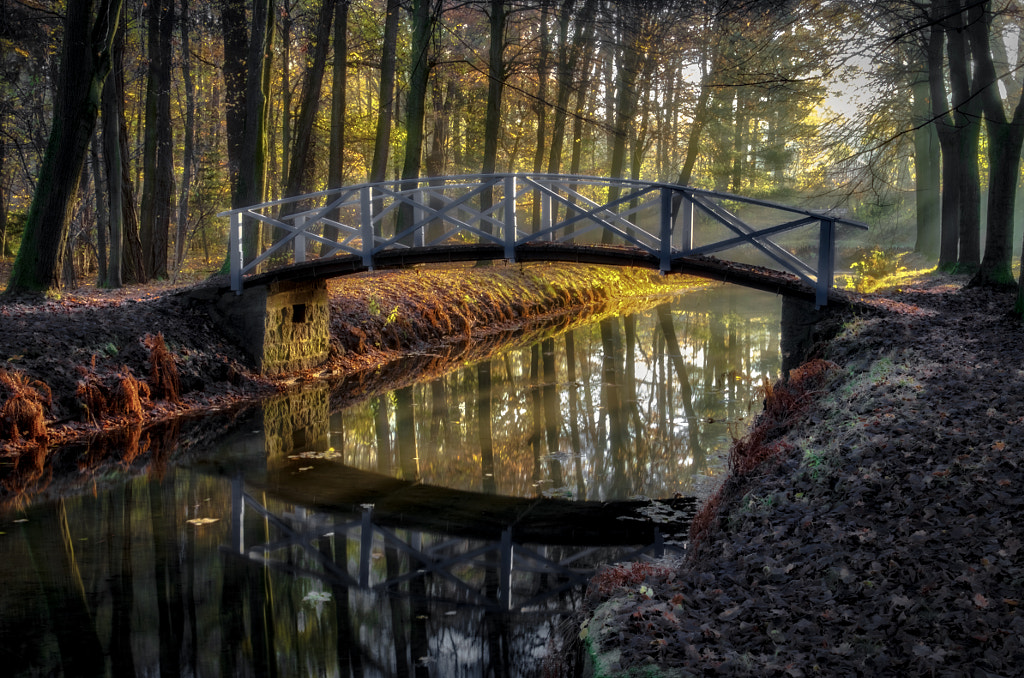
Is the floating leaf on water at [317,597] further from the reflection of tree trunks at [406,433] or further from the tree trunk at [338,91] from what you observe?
the tree trunk at [338,91]

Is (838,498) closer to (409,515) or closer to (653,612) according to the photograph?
(653,612)

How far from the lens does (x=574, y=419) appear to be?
10.7 m

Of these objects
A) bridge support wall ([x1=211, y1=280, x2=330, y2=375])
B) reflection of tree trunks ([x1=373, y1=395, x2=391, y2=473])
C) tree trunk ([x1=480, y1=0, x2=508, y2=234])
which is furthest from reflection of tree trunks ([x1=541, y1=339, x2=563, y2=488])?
tree trunk ([x1=480, y1=0, x2=508, y2=234])

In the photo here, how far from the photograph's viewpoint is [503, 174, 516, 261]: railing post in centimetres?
1095

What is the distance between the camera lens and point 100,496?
25.2 ft

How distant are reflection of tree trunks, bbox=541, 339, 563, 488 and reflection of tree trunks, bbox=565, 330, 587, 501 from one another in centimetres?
17

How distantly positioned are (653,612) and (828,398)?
162 inches

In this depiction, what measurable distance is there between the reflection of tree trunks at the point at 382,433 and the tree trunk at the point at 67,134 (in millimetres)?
4527

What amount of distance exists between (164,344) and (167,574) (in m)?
5.34

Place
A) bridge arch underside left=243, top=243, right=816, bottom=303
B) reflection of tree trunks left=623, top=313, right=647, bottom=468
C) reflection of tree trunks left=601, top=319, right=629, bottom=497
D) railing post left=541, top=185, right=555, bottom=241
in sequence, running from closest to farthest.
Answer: reflection of tree trunks left=601, top=319, right=629, bottom=497, reflection of tree trunks left=623, top=313, right=647, bottom=468, bridge arch underside left=243, top=243, right=816, bottom=303, railing post left=541, top=185, right=555, bottom=241

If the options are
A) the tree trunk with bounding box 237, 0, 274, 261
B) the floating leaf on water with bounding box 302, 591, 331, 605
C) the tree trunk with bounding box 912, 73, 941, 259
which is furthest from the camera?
the tree trunk with bounding box 912, 73, 941, 259

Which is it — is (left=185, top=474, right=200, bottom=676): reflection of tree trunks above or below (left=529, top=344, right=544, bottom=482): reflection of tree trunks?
below

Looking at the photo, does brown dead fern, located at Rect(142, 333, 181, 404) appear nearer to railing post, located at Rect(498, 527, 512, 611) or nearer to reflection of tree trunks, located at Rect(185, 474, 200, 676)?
reflection of tree trunks, located at Rect(185, 474, 200, 676)

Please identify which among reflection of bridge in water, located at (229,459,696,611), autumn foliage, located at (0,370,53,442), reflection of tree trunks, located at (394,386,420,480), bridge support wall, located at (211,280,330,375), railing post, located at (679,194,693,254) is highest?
railing post, located at (679,194,693,254)
